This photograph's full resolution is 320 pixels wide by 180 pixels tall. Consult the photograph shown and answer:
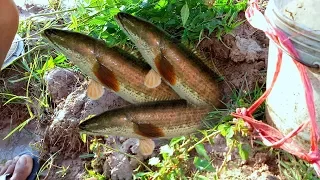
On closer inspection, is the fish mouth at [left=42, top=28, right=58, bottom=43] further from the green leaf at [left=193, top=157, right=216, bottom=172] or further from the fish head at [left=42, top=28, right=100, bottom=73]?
the green leaf at [left=193, top=157, right=216, bottom=172]

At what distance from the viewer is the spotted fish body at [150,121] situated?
2242 mm

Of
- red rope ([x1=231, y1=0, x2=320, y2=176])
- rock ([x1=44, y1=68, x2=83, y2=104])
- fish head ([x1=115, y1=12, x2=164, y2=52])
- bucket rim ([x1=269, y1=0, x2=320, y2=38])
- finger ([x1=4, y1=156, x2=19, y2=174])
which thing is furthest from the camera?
rock ([x1=44, y1=68, x2=83, y2=104])

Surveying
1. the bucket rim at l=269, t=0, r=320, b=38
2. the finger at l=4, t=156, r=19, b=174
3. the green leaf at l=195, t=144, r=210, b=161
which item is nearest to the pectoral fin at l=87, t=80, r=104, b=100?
the finger at l=4, t=156, r=19, b=174

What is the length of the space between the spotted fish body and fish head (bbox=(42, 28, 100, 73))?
0.91 feet

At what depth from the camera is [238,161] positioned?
1.89 meters

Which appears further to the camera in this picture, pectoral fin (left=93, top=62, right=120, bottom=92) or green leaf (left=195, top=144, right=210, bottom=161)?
pectoral fin (left=93, top=62, right=120, bottom=92)

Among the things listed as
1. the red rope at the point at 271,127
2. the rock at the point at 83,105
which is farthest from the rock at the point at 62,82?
the red rope at the point at 271,127

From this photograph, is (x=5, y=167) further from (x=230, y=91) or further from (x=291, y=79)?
(x=291, y=79)

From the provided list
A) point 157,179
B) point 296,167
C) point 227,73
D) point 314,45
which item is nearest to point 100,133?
point 157,179

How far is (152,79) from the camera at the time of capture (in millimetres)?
2311

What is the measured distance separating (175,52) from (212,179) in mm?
610

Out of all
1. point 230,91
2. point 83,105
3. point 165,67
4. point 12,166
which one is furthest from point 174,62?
point 12,166

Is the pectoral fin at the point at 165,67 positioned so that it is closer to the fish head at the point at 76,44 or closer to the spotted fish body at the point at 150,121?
the spotted fish body at the point at 150,121

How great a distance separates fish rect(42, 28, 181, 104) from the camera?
7.68 feet
